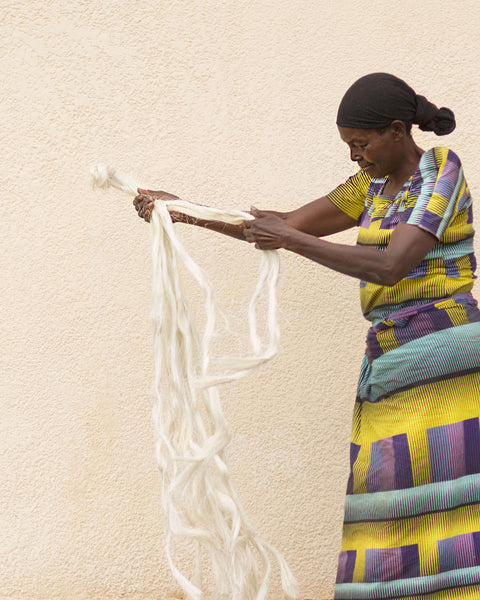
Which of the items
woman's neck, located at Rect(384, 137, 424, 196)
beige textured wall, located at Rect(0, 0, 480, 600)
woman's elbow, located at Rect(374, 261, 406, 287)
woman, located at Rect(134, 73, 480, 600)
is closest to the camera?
woman's elbow, located at Rect(374, 261, 406, 287)

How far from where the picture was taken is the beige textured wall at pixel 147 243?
3.19 meters

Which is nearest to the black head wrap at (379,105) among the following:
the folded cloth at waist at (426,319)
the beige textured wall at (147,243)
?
the folded cloth at waist at (426,319)

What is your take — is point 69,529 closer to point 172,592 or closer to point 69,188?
point 172,592

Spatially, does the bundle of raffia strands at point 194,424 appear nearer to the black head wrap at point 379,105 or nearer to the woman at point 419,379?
the woman at point 419,379

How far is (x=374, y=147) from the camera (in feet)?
7.72

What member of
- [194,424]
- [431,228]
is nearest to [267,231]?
[431,228]

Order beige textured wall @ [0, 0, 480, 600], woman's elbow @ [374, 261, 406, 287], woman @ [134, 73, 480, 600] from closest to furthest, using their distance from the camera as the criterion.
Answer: woman's elbow @ [374, 261, 406, 287] < woman @ [134, 73, 480, 600] < beige textured wall @ [0, 0, 480, 600]

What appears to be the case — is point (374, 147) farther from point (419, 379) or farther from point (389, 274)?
point (419, 379)

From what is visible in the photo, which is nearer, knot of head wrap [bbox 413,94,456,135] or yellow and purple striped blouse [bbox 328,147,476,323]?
yellow and purple striped blouse [bbox 328,147,476,323]

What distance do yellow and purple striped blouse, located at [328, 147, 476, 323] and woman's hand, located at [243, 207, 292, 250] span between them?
0.99ft

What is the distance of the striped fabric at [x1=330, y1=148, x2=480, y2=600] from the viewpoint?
230cm

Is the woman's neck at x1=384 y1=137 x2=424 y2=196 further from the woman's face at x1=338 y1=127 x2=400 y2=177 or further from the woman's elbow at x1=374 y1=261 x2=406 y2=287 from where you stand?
the woman's elbow at x1=374 y1=261 x2=406 y2=287

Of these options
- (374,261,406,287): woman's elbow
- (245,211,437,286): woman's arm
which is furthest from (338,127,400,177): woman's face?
(374,261,406,287): woman's elbow

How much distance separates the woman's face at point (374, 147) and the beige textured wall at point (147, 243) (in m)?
0.84
